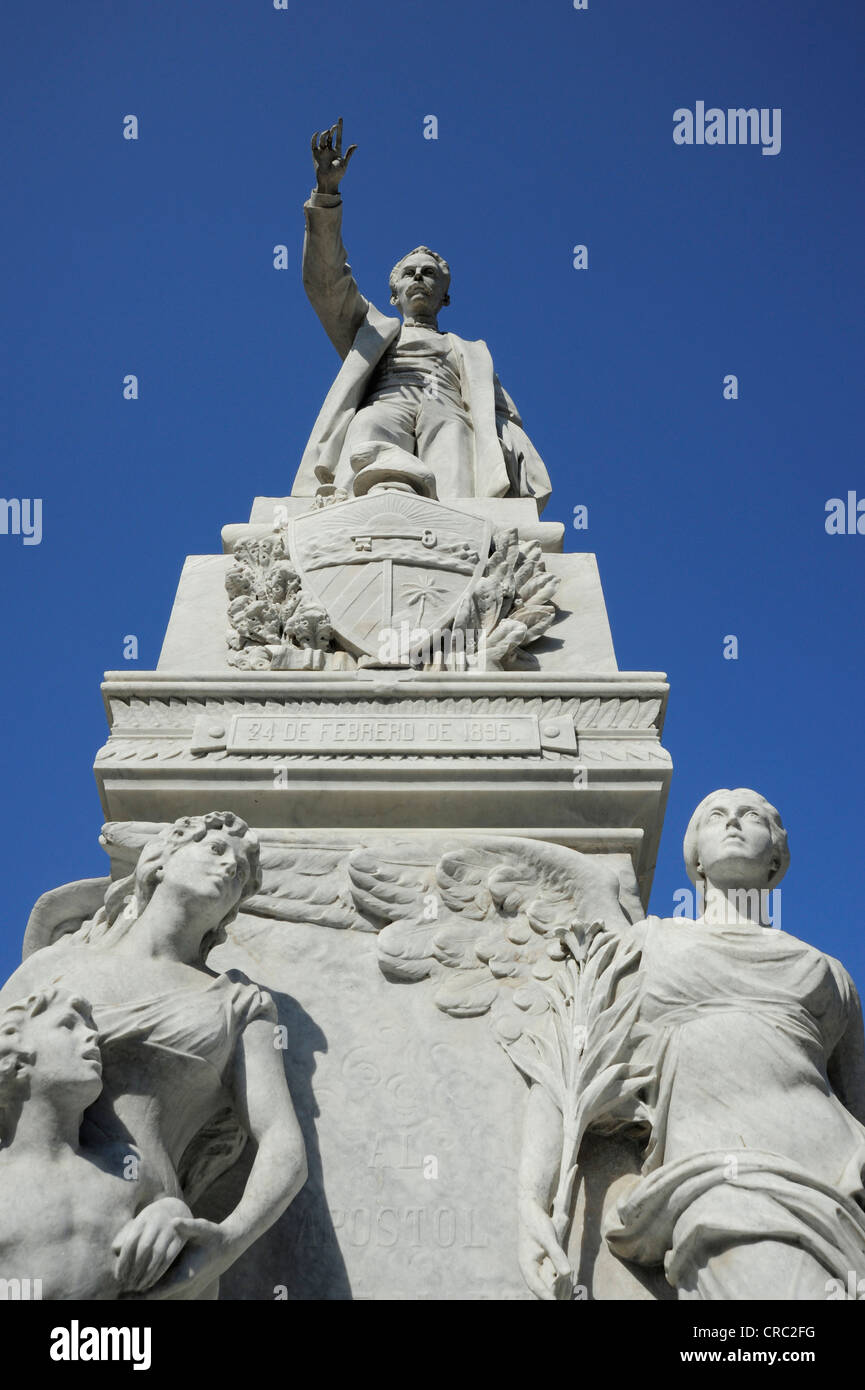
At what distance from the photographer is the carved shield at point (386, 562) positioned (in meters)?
7.78

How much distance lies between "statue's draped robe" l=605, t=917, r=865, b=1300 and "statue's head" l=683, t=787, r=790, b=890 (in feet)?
0.86

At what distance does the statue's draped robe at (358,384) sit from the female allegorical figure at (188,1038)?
4820 mm

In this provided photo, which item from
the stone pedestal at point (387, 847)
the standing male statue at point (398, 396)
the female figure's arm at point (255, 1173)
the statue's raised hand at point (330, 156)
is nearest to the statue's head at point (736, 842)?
the stone pedestal at point (387, 847)

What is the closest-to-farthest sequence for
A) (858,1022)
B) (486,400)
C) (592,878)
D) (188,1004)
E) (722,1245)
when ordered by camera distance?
(722,1245), (188,1004), (858,1022), (592,878), (486,400)

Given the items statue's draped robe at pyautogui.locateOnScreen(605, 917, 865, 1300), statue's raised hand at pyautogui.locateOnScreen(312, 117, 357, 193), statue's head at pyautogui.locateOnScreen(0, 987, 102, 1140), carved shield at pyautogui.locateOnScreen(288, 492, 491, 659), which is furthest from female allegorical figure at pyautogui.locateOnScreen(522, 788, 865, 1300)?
statue's raised hand at pyautogui.locateOnScreen(312, 117, 357, 193)

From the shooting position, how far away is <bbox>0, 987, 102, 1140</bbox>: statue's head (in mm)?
4750

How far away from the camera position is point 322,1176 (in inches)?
218

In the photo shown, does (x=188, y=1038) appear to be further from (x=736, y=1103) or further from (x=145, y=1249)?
(x=736, y=1103)

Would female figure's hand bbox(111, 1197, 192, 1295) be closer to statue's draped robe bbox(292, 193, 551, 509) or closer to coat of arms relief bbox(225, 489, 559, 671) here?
coat of arms relief bbox(225, 489, 559, 671)

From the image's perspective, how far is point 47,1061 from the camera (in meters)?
4.77
